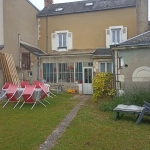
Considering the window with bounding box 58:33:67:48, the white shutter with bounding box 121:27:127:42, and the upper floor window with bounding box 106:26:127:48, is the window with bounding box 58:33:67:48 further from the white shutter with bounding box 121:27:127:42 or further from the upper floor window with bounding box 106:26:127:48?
the white shutter with bounding box 121:27:127:42

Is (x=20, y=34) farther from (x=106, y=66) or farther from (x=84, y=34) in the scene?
(x=106, y=66)

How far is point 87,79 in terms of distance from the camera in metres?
14.2

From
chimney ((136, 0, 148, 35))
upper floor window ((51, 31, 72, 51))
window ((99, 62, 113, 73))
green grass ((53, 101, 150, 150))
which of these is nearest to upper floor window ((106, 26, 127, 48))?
chimney ((136, 0, 148, 35))

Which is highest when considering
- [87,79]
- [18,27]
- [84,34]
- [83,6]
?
[83,6]

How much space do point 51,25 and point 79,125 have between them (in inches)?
515

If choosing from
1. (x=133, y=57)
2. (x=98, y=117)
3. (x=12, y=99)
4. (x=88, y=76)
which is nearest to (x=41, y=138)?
(x=98, y=117)

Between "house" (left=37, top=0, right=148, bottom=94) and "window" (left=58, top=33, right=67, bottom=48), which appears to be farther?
"window" (left=58, top=33, right=67, bottom=48)

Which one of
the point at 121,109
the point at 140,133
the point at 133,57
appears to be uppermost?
the point at 133,57

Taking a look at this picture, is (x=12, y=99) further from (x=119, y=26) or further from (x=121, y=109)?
(x=119, y=26)

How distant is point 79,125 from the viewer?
5.55 meters

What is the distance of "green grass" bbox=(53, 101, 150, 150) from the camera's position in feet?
13.3

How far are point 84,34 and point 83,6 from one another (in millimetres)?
2924

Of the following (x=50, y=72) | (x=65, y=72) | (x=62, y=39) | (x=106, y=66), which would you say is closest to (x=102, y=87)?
(x=106, y=66)

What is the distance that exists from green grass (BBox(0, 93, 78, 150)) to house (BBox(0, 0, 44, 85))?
5.80 meters
